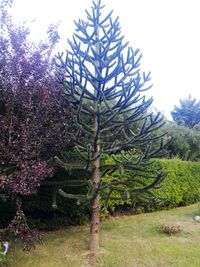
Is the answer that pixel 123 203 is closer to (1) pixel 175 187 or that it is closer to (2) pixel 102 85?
(1) pixel 175 187

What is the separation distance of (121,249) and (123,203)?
3.98 meters

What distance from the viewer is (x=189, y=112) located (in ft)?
91.8

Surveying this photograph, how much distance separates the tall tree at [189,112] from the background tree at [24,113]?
2233cm

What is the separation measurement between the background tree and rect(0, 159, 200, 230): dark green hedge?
2.14 m

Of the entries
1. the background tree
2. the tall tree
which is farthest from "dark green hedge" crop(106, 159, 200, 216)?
the tall tree

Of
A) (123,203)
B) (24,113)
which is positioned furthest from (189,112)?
(24,113)

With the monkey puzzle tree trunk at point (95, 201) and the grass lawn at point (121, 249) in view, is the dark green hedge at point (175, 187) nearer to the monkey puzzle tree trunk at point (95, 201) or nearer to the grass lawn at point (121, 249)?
the grass lawn at point (121, 249)

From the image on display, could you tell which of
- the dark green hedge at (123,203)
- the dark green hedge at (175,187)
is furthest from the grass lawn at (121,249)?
the dark green hedge at (175,187)

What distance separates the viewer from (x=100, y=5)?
23.7ft

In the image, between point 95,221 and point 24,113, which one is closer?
point 24,113

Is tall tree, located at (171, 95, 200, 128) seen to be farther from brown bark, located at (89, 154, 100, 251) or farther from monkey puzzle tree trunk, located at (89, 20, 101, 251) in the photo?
brown bark, located at (89, 154, 100, 251)

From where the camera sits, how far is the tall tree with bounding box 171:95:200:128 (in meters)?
27.6

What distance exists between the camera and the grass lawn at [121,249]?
20.0 ft

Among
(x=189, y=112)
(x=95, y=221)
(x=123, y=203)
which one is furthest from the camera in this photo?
(x=189, y=112)
